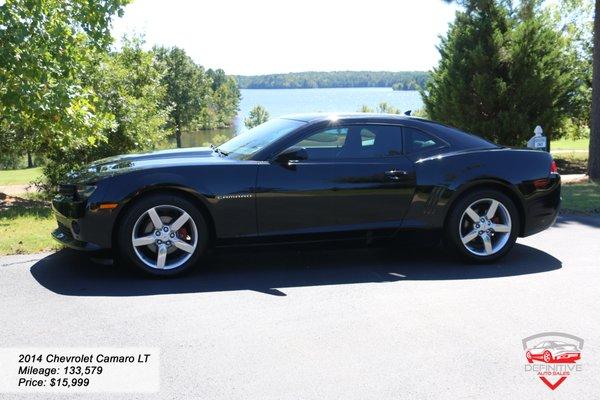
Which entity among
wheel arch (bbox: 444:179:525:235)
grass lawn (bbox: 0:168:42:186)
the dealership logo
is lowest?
grass lawn (bbox: 0:168:42:186)

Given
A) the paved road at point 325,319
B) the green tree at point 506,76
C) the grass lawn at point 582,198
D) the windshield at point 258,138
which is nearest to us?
the paved road at point 325,319

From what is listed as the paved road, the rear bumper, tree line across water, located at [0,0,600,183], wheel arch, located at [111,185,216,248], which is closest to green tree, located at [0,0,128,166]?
tree line across water, located at [0,0,600,183]

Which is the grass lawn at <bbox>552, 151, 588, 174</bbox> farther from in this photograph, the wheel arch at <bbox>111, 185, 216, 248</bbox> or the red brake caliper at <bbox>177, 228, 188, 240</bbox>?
the red brake caliper at <bbox>177, 228, 188, 240</bbox>

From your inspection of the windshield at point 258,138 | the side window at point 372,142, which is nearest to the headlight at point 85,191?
the windshield at point 258,138

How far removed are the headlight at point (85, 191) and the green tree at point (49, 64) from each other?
12.5 feet

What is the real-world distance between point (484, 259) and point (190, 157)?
3011 mm

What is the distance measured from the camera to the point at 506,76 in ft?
66.7

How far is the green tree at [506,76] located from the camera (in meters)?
19.7

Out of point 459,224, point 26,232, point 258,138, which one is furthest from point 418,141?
point 26,232

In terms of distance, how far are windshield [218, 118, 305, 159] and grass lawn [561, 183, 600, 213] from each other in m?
4.91

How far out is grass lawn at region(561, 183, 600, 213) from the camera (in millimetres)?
9141

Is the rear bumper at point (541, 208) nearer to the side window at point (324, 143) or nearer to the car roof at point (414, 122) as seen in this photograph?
the car roof at point (414, 122)

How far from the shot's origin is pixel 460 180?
6113mm

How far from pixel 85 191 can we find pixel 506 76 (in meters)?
17.5
